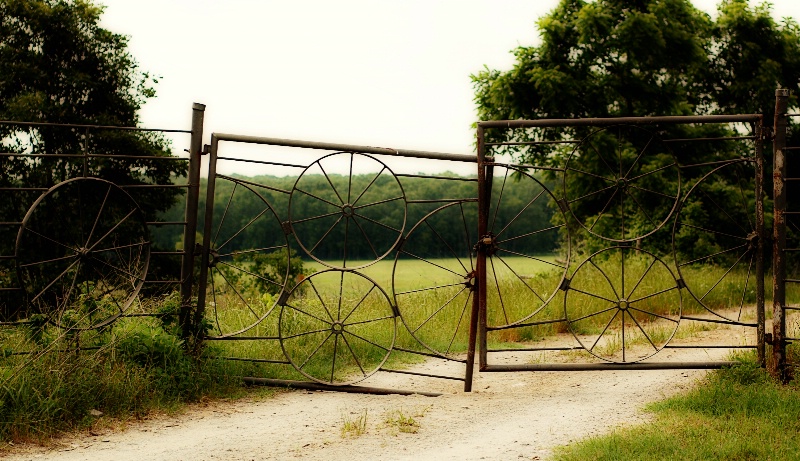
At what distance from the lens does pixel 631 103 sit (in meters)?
23.5

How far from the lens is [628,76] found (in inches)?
932

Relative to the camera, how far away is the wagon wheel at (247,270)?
9117 millimetres

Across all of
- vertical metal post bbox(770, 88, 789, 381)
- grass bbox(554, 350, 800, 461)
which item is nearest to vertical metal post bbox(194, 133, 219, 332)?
grass bbox(554, 350, 800, 461)

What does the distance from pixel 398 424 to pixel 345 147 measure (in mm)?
2489

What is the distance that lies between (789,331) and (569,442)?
502 centimetres

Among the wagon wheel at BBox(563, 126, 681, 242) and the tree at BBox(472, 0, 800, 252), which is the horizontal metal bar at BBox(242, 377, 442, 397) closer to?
the wagon wheel at BBox(563, 126, 681, 242)

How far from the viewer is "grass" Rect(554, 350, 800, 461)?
5.25 metres

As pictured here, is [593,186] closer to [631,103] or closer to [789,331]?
[631,103]

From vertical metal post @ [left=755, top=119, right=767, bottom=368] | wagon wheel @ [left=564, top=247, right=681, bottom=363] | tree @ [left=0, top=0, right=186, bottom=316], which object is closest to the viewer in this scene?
vertical metal post @ [left=755, top=119, right=767, bottom=368]

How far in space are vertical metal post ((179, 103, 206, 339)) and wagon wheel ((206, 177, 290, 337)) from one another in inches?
8.3

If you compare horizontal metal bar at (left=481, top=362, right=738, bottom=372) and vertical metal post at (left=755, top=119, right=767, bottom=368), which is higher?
vertical metal post at (left=755, top=119, right=767, bottom=368)

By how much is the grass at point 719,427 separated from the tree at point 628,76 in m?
14.3

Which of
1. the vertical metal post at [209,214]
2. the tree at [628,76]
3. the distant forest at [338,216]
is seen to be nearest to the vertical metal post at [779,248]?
the distant forest at [338,216]

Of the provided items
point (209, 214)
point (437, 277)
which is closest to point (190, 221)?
point (209, 214)
